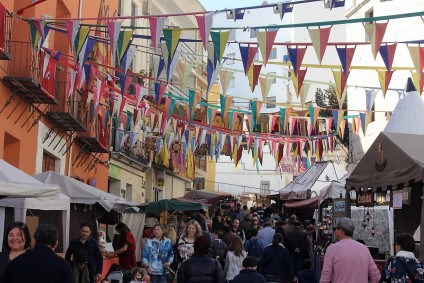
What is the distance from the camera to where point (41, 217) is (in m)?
15.4

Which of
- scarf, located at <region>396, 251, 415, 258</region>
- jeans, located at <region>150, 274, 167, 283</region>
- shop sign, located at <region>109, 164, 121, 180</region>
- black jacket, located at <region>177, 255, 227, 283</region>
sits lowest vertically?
jeans, located at <region>150, 274, 167, 283</region>

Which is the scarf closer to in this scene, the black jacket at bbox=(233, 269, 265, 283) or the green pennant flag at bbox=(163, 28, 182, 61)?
the black jacket at bbox=(233, 269, 265, 283)

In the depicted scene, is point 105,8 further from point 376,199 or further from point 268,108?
point 268,108

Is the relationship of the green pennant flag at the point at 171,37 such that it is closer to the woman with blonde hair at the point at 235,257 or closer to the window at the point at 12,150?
the woman with blonde hair at the point at 235,257

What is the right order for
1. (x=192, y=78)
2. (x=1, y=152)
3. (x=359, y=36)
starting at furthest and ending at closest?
(x=192, y=78) < (x=359, y=36) < (x=1, y=152)

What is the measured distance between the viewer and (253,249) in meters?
15.1

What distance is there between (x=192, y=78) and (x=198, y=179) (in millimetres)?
8111

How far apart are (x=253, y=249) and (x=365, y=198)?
2.76 metres

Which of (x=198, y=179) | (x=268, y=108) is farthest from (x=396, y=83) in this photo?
(x=268, y=108)

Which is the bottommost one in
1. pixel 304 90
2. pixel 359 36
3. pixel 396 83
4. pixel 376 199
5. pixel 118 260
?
pixel 118 260

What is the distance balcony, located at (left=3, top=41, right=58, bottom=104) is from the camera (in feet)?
55.6

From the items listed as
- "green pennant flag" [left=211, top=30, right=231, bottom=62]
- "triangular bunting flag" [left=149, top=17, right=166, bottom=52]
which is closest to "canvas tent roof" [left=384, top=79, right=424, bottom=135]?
"green pennant flag" [left=211, top=30, right=231, bottom=62]

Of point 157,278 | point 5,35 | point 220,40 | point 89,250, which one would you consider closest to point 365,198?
point 220,40

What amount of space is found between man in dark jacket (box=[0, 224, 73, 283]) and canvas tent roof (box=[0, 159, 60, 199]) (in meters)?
2.13
